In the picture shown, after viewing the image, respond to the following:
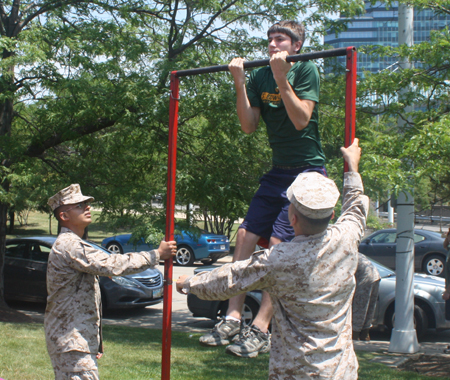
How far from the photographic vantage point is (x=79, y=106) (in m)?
7.84

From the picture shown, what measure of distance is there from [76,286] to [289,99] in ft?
6.35

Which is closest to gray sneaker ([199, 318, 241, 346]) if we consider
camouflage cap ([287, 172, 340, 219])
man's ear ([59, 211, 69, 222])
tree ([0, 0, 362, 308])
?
camouflage cap ([287, 172, 340, 219])

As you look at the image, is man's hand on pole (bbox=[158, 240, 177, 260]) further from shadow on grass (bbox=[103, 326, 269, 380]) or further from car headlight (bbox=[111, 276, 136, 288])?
car headlight (bbox=[111, 276, 136, 288])

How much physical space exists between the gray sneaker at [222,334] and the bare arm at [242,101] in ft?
3.75

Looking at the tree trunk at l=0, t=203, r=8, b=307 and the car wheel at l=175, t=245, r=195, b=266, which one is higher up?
the tree trunk at l=0, t=203, r=8, b=307

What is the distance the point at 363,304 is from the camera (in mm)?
3053

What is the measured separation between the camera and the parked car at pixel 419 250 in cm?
1545

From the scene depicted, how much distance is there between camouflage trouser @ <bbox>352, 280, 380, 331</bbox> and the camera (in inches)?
120

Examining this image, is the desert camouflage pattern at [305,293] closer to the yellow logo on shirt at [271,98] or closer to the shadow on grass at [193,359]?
the yellow logo on shirt at [271,98]

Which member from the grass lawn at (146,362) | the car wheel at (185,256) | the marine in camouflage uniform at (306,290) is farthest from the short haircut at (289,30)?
the car wheel at (185,256)

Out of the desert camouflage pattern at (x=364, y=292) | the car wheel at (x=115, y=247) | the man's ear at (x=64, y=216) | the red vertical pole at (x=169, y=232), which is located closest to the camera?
the desert camouflage pattern at (x=364, y=292)

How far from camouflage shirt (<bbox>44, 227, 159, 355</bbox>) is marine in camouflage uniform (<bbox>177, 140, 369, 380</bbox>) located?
1.09 metres

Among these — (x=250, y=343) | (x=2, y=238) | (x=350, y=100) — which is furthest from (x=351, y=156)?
(x=2, y=238)

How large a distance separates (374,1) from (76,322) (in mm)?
5290
